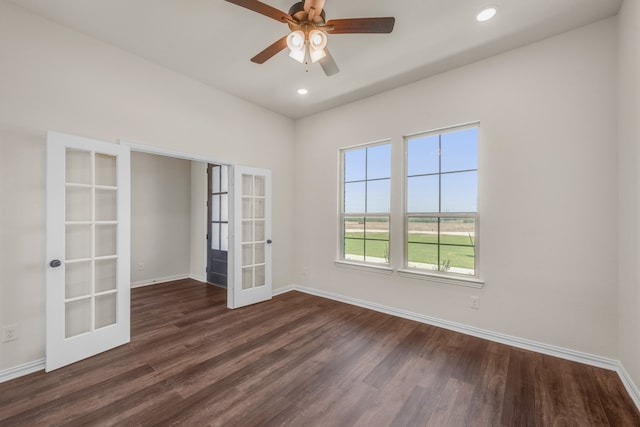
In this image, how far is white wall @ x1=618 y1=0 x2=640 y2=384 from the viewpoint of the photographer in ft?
6.28

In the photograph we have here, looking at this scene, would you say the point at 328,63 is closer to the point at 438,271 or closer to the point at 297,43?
the point at 297,43

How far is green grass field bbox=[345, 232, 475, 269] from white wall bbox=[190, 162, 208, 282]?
3152mm

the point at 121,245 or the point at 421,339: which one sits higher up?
the point at 121,245

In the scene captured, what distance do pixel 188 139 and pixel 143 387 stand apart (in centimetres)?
266

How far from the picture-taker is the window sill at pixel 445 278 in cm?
299

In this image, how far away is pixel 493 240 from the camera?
290 centimetres

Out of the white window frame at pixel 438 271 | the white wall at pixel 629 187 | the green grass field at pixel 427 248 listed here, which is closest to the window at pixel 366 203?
the green grass field at pixel 427 248

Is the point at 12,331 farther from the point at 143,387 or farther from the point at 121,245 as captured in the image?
the point at 143,387

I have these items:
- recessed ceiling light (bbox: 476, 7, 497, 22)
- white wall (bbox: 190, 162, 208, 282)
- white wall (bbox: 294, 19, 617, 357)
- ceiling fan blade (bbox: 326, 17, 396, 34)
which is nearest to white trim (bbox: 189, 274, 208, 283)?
white wall (bbox: 190, 162, 208, 282)

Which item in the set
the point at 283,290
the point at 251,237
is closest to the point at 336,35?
the point at 251,237

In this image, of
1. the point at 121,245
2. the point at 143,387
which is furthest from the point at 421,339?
the point at 121,245

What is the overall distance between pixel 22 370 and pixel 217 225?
10.3 ft

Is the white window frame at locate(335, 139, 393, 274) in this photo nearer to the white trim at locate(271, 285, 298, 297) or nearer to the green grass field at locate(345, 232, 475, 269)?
the green grass field at locate(345, 232, 475, 269)

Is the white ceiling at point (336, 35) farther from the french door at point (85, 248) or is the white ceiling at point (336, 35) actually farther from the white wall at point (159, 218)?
the white wall at point (159, 218)
